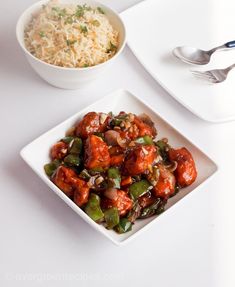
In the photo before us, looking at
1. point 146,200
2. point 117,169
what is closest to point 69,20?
point 117,169

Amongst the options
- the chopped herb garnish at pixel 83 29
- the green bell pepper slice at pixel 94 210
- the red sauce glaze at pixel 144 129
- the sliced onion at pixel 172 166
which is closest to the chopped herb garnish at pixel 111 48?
the chopped herb garnish at pixel 83 29

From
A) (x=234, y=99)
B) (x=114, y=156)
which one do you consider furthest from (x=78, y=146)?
(x=234, y=99)

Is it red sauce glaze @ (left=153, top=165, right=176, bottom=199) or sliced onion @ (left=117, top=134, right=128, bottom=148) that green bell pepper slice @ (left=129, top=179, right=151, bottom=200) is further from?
sliced onion @ (left=117, top=134, right=128, bottom=148)

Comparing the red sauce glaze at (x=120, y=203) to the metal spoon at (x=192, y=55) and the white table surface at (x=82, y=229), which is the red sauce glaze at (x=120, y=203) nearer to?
the white table surface at (x=82, y=229)

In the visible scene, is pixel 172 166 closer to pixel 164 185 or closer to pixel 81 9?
pixel 164 185

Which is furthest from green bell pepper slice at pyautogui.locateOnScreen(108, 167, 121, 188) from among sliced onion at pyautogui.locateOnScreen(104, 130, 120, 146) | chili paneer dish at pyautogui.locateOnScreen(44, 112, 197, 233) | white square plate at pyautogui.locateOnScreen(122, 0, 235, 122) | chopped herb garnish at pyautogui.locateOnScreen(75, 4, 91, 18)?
chopped herb garnish at pyautogui.locateOnScreen(75, 4, 91, 18)
